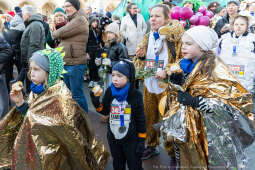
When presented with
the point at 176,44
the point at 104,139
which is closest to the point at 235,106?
the point at 176,44

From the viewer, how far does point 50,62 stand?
2.39 meters

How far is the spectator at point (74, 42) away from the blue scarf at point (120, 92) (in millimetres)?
1780

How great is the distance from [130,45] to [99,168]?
173 inches

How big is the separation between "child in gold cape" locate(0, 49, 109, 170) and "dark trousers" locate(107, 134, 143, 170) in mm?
253

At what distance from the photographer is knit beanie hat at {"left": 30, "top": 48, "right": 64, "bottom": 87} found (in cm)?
238

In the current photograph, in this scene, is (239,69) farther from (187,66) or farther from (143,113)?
(143,113)

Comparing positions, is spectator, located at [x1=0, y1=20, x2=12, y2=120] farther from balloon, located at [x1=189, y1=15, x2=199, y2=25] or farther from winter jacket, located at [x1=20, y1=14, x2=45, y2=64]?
balloon, located at [x1=189, y1=15, x2=199, y2=25]

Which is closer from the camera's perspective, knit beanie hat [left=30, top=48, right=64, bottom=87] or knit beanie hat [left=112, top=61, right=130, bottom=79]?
knit beanie hat [left=30, top=48, right=64, bottom=87]

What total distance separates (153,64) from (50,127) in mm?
1594

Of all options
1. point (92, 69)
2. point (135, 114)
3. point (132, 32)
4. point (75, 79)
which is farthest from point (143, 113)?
point (92, 69)

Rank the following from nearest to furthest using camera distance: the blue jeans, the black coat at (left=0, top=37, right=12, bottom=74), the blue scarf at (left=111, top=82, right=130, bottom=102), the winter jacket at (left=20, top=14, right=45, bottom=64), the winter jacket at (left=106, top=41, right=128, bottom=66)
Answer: the blue scarf at (left=111, top=82, right=130, bottom=102) → the black coat at (left=0, top=37, right=12, bottom=74) → the blue jeans → the winter jacket at (left=106, top=41, right=128, bottom=66) → the winter jacket at (left=20, top=14, right=45, bottom=64)

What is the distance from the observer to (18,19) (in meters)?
5.82

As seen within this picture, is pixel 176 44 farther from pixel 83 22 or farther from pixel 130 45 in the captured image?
pixel 130 45

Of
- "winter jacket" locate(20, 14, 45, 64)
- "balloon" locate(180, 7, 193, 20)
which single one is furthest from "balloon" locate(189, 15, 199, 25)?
"winter jacket" locate(20, 14, 45, 64)
